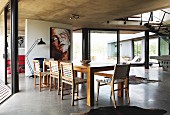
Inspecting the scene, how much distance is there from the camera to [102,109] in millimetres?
3498

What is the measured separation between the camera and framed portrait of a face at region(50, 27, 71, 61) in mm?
8734

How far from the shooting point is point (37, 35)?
27.3 feet

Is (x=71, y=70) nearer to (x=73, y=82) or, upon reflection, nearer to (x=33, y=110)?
(x=73, y=82)

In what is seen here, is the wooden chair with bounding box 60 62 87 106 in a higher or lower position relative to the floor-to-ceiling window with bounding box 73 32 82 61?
lower

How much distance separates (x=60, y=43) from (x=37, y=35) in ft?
4.08

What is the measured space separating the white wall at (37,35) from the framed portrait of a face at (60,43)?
0.20 metres

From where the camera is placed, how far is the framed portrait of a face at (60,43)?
8734 mm

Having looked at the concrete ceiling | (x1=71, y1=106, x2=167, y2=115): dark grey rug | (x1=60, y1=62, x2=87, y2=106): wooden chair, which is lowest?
(x1=71, y1=106, x2=167, y2=115): dark grey rug

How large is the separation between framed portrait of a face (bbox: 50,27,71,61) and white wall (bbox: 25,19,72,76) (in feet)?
0.65

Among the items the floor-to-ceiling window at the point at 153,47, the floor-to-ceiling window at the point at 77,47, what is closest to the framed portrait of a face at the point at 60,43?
the floor-to-ceiling window at the point at 77,47

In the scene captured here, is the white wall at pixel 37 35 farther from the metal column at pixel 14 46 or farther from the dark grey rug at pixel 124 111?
the dark grey rug at pixel 124 111

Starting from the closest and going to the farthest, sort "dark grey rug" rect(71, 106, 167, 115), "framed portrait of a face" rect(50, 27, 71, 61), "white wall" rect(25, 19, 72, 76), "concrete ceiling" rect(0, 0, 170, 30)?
"dark grey rug" rect(71, 106, 167, 115) → "concrete ceiling" rect(0, 0, 170, 30) → "white wall" rect(25, 19, 72, 76) → "framed portrait of a face" rect(50, 27, 71, 61)

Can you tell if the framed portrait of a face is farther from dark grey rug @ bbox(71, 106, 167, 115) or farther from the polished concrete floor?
dark grey rug @ bbox(71, 106, 167, 115)

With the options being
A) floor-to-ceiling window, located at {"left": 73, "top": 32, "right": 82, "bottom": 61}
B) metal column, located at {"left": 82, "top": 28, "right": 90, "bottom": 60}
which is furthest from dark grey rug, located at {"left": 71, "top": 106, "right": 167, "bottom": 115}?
floor-to-ceiling window, located at {"left": 73, "top": 32, "right": 82, "bottom": 61}
